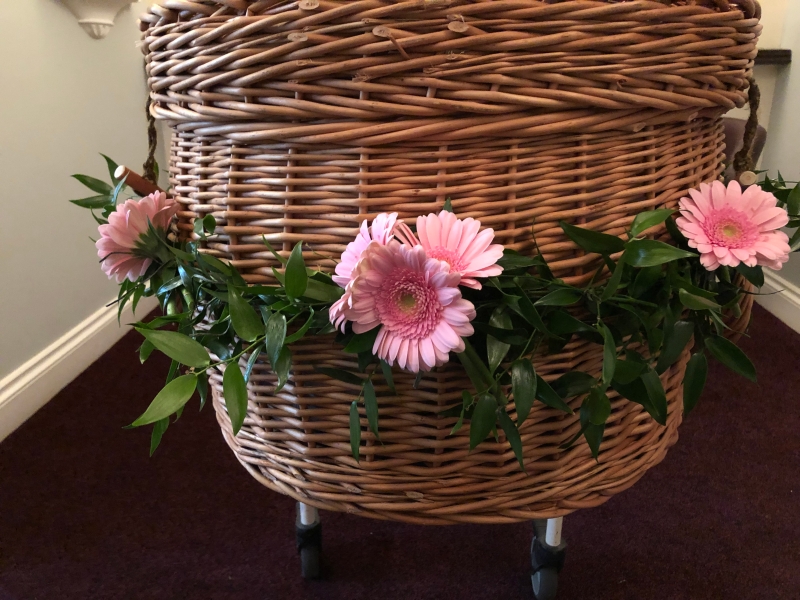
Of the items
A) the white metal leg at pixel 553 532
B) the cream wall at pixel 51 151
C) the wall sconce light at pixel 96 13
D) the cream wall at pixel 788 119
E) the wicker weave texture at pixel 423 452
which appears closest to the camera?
the wicker weave texture at pixel 423 452

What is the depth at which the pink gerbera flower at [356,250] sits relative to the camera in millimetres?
341

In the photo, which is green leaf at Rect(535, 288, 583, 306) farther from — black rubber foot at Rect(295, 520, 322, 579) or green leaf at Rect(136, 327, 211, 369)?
black rubber foot at Rect(295, 520, 322, 579)

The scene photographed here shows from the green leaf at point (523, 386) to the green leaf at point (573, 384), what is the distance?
0.17 ft

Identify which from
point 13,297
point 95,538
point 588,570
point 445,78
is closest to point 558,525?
point 588,570

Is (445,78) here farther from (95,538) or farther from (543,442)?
(95,538)

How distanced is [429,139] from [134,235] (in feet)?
0.78

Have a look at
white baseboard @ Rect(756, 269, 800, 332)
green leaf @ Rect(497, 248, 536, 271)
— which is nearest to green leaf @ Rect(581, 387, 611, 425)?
green leaf @ Rect(497, 248, 536, 271)

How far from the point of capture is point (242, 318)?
380 mm

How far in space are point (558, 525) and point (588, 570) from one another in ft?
0.53

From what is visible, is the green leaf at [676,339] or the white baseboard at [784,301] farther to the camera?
the white baseboard at [784,301]

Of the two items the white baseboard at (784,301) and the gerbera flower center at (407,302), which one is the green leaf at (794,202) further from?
the white baseboard at (784,301)

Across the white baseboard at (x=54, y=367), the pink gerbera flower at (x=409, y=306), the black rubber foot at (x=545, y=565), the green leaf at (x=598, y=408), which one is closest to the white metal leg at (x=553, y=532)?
the black rubber foot at (x=545, y=565)

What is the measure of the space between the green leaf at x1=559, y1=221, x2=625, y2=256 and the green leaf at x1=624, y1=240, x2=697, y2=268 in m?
0.01

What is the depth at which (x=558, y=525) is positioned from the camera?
0.69m
